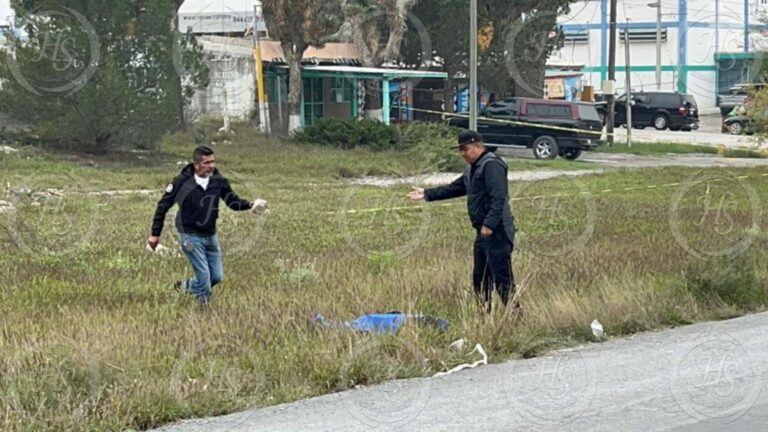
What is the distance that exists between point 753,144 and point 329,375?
37964 millimetres

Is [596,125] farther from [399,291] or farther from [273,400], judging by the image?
[273,400]

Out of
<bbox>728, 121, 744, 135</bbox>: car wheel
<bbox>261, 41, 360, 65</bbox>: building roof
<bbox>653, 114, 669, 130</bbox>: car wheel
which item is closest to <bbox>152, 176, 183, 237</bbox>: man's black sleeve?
<bbox>261, 41, 360, 65</bbox>: building roof

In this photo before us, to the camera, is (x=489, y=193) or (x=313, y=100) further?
(x=313, y=100)

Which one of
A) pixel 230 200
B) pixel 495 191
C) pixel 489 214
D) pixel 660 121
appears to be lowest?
pixel 660 121

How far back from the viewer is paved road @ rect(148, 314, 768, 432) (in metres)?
7.25

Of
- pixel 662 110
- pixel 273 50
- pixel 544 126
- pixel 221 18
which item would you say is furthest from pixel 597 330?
pixel 662 110

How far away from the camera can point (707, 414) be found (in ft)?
24.6

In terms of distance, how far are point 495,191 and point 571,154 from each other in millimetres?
30769

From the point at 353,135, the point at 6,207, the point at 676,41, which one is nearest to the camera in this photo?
the point at 6,207

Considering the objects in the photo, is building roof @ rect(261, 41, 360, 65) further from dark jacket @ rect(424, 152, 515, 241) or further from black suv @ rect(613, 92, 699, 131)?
dark jacket @ rect(424, 152, 515, 241)

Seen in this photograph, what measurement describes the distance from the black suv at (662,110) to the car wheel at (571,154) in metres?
17.0

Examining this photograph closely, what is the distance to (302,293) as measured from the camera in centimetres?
1135

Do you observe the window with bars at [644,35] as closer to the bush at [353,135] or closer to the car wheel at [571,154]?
the car wheel at [571,154]

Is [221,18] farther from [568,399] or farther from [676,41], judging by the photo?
[568,399]
